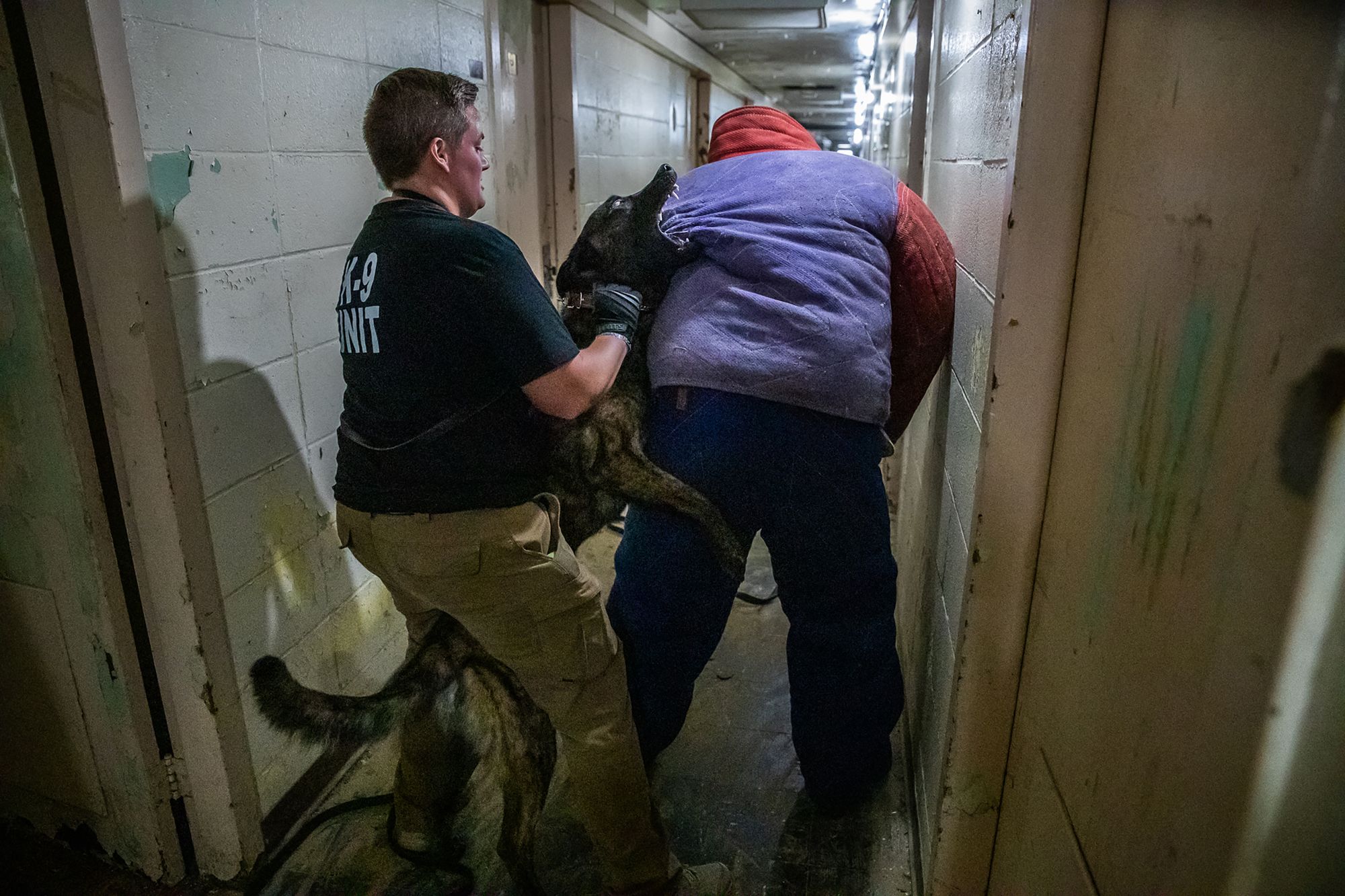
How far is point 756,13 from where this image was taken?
15.7 feet

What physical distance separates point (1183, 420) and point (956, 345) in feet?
3.04

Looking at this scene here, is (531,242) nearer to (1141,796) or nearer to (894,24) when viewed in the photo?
(894,24)

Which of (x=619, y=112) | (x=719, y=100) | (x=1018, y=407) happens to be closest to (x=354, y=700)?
(x=1018, y=407)

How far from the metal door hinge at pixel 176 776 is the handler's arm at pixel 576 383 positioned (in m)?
1.06

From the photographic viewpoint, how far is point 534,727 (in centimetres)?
171

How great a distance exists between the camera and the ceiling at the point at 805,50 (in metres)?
4.92

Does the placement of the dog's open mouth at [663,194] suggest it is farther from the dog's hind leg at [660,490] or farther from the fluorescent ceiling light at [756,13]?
the fluorescent ceiling light at [756,13]

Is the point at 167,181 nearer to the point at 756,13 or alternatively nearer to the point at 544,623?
the point at 544,623

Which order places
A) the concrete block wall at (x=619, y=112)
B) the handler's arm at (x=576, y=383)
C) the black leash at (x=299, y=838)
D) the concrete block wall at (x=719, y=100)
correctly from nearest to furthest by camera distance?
1. the handler's arm at (x=576, y=383)
2. the black leash at (x=299, y=838)
3. the concrete block wall at (x=619, y=112)
4. the concrete block wall at (x=719, y=100)

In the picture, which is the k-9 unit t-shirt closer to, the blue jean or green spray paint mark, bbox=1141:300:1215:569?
the blue jean

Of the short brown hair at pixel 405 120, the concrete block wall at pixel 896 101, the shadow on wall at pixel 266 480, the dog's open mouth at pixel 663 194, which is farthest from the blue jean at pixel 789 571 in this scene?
the concrete block wall at pixel 896 101

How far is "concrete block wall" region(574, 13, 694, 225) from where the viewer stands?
390cm

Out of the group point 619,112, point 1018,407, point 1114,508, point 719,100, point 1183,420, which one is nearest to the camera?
point 1183,420

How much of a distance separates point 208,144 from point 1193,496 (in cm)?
166
